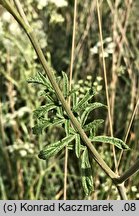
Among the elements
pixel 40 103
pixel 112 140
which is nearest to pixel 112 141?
pixel 112 140

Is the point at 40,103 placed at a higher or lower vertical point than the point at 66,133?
lower

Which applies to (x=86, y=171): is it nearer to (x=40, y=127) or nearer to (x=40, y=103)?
(x=40, y=127)

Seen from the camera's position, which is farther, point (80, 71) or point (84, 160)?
point (80, 71)

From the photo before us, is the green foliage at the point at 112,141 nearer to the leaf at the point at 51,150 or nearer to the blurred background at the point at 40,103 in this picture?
the leaf at the point at 51,150

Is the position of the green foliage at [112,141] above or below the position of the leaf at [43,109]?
below

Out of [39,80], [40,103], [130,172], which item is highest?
[39,80]

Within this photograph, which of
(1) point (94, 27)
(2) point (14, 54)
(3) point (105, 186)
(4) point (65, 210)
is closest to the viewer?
(4) point (65, 210)

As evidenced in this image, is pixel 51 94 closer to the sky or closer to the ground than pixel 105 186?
closer to the sky

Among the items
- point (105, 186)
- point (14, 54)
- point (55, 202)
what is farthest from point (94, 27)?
point (55, 202)

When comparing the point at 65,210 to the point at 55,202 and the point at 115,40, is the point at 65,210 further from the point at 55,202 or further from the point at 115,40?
the point at 115,40

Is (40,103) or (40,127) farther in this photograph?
(40,103)

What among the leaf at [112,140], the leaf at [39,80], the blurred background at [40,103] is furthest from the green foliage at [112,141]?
the blurred background at [40,103]
